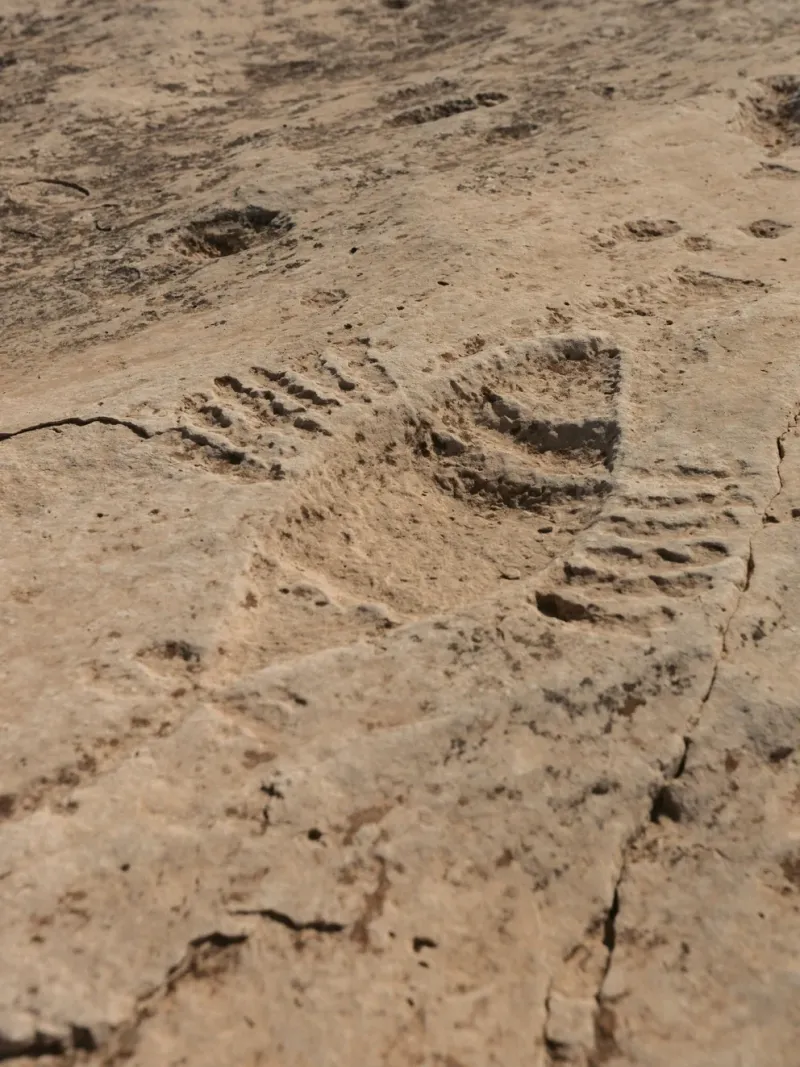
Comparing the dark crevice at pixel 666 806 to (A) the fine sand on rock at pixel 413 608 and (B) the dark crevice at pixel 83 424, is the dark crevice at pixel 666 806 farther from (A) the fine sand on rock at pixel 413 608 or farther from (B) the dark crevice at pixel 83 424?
(B) the dark crevice at pixel 83 424

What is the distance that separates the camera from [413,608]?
1966 millimetres

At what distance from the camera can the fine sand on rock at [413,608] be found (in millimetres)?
1389

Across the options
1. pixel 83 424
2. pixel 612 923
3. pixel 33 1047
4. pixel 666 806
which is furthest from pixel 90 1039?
pixel 83 424

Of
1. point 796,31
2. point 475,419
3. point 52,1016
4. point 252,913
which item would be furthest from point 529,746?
point 796,31

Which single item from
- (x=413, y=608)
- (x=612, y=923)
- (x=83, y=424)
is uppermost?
(x=83, y=424)

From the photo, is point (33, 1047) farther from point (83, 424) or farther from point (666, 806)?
point (83, 424)

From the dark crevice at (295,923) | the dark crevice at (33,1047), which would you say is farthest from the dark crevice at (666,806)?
the dark crevice at (33,1047)

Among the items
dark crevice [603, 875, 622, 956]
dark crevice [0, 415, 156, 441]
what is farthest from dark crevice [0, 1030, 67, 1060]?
dark crevice [0, 415, 156, 441]

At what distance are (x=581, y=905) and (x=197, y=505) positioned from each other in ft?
3.82

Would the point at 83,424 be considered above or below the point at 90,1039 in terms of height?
above

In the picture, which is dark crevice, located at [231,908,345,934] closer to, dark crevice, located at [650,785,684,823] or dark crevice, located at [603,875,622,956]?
dark crevice, located at [603,875,622,956]

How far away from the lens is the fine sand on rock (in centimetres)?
139

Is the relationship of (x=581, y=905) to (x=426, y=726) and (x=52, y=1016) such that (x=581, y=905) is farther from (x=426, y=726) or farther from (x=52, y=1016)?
(x=52, y=1016)

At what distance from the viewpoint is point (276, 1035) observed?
1.32m
